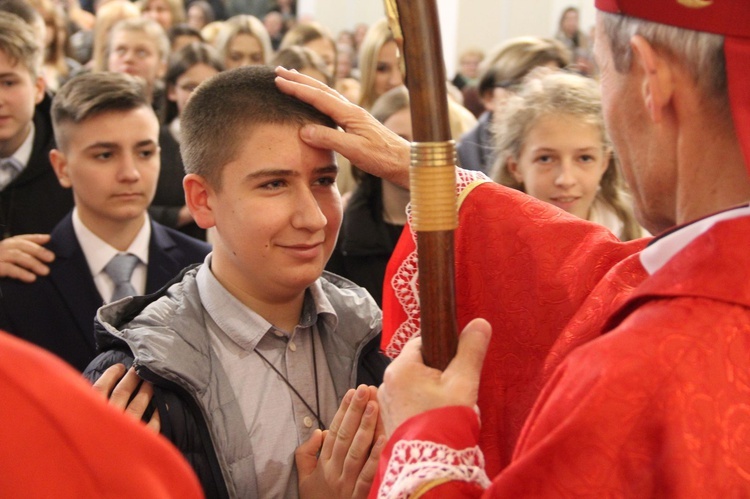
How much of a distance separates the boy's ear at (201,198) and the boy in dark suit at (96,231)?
80cm

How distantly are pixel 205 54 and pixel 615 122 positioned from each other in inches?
149

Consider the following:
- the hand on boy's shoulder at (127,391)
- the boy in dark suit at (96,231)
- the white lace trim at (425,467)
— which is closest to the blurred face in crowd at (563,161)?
the boy in dark suit at (96,231)

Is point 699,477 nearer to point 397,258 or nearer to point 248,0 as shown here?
point 397,258

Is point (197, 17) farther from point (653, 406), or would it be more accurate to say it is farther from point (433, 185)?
point (653, 406)

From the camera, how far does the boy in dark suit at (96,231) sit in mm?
2705

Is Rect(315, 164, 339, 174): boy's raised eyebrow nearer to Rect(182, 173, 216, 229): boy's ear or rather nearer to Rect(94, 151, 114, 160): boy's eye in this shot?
Rect(182, 173, 216, 229): boy's ear

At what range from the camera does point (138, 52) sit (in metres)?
5.19

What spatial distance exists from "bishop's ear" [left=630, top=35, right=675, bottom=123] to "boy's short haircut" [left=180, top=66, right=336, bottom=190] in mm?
826

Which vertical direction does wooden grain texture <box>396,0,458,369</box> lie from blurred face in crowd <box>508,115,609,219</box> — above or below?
above

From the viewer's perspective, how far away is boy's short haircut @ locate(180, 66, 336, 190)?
2.00 m

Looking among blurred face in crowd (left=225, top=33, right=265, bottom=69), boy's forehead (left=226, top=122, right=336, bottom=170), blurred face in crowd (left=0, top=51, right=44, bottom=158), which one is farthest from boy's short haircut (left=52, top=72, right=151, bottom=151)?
blurred face in crowd (left=225, top=33, right=265, bottom=69)

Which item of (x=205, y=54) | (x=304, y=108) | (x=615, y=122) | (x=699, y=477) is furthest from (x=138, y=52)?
(x=699, y=477)

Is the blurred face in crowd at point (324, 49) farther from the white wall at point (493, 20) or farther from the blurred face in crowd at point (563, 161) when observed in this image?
the white wall at point (493, 20)

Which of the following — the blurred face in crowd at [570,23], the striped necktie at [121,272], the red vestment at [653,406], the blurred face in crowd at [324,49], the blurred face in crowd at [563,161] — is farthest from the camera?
the blurred face in crowd at [570,23]
